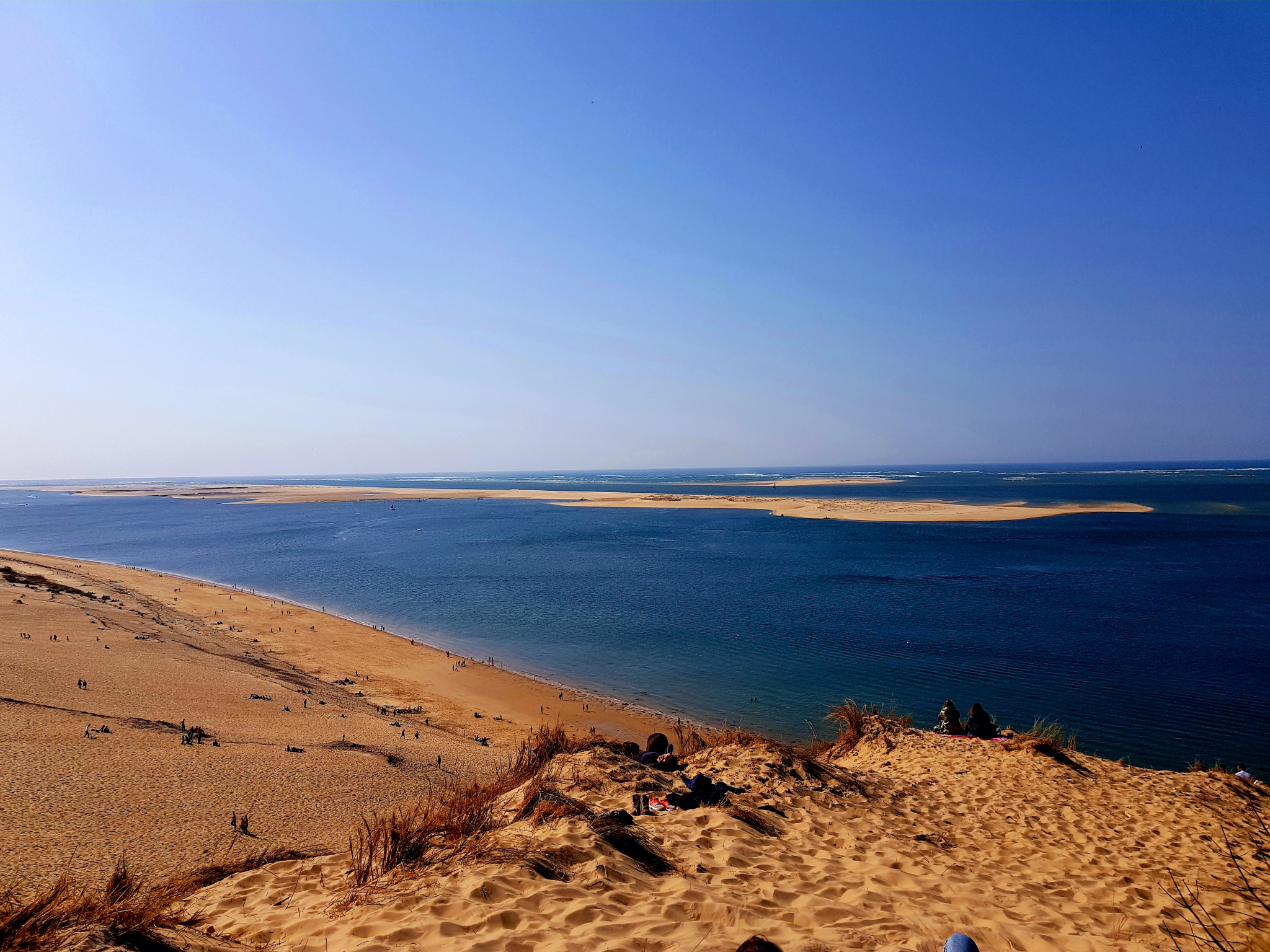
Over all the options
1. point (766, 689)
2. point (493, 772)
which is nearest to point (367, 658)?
point (493, 772)

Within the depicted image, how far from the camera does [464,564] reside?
4612cm

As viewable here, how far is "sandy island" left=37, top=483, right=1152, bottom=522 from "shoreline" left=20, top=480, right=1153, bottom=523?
0.31 feet

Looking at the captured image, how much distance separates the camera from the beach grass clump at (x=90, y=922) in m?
4.04

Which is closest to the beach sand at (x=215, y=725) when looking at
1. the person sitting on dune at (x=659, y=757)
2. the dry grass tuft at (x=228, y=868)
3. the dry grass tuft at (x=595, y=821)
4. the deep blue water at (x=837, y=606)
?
the dry grass tuft at (x=228, y=868)

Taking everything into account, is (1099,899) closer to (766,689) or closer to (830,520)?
(766,689)

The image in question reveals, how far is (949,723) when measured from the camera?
46.5 ft

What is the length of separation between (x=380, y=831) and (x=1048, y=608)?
3214 cm

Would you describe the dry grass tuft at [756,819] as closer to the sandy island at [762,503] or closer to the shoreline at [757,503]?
the shoreline at [757,503]

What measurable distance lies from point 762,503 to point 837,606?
226 ft

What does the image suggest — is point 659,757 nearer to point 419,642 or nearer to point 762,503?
point 419,642

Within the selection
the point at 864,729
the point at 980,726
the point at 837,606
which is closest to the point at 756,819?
the point at 864,729

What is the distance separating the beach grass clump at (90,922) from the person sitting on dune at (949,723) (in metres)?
14.3

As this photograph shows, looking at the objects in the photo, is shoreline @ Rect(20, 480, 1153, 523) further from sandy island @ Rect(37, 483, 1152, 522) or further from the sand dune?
the sand dune

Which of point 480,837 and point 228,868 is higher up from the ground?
point 480,837
